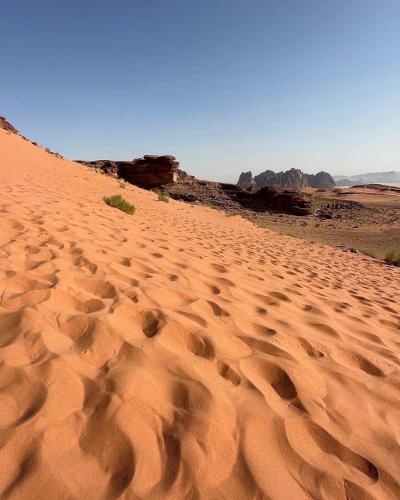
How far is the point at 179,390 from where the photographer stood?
5.27ft

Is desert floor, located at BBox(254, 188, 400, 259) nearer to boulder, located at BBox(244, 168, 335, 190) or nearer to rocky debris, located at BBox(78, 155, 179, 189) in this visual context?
rocky debris, located at BBox(78, 155, 179, 189)

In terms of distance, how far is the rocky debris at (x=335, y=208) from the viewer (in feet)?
93.0

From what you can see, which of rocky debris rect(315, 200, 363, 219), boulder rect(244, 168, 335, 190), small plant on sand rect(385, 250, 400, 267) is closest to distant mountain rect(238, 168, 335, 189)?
boulder rect(244, 168, 335, 190)

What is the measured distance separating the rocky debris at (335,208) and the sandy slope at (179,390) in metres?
27.1

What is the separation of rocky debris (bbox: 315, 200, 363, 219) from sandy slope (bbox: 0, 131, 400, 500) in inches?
1067

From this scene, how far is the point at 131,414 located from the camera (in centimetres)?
141

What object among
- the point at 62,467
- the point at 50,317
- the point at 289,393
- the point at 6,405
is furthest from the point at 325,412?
the point at 50,317

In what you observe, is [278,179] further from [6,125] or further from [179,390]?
[179,390]

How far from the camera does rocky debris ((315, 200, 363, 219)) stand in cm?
2836

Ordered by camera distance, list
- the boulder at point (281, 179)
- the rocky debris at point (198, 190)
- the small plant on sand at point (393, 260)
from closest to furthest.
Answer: the small plant on sand at point (393, 260) → the rocky debris at point (198, 190) → the boulder at point (281, 179)

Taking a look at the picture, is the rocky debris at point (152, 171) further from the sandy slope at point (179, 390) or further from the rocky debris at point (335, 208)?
the sandy slope at point (179, 390)

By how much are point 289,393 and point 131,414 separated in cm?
85

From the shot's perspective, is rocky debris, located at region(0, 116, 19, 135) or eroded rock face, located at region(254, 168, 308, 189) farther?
eroded rock face, located at region(254, 168, 308, 189)

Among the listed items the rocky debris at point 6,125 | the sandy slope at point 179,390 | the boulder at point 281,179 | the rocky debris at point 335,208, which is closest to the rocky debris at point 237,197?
the rocky debris at point 335,208
